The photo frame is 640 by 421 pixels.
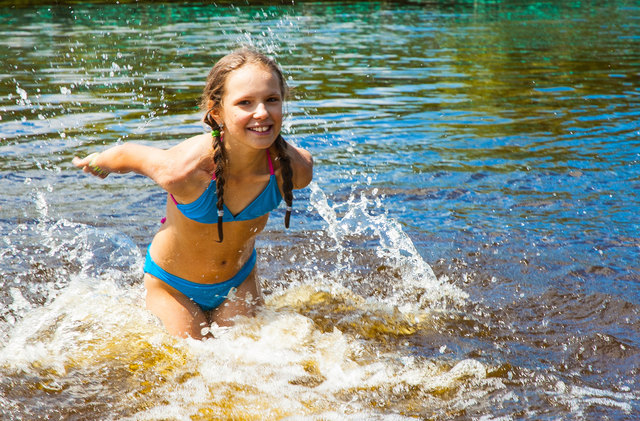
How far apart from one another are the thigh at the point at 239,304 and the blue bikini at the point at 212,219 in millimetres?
39

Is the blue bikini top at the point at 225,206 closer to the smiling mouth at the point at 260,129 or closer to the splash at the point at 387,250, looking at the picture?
the smiling mouth at the point at 260,129

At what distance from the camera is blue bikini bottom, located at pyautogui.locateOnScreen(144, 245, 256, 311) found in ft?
15.0

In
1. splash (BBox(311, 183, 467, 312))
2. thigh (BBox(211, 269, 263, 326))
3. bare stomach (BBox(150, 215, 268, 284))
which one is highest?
bare stomach (BBox(150, 215, 268, 284))

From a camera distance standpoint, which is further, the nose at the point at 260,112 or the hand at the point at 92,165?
the hand at the point at 92,165

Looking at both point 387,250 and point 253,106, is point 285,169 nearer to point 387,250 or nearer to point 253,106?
point 253,106

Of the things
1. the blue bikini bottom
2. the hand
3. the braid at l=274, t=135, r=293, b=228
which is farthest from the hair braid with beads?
the hand

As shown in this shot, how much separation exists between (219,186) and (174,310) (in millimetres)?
998

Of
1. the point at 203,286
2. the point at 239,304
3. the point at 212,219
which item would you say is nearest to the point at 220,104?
the point at 212,219

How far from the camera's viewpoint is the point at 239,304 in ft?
15.4

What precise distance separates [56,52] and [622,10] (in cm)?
2369

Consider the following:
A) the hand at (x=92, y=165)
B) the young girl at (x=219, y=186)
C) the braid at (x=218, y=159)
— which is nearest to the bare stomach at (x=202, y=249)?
the young girl at (x=219, y=186)

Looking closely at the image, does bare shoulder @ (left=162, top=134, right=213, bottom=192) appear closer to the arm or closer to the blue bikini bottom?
the arm

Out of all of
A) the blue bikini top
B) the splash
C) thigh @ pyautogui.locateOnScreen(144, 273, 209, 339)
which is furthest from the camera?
the splash

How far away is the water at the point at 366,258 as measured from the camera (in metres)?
3.90
